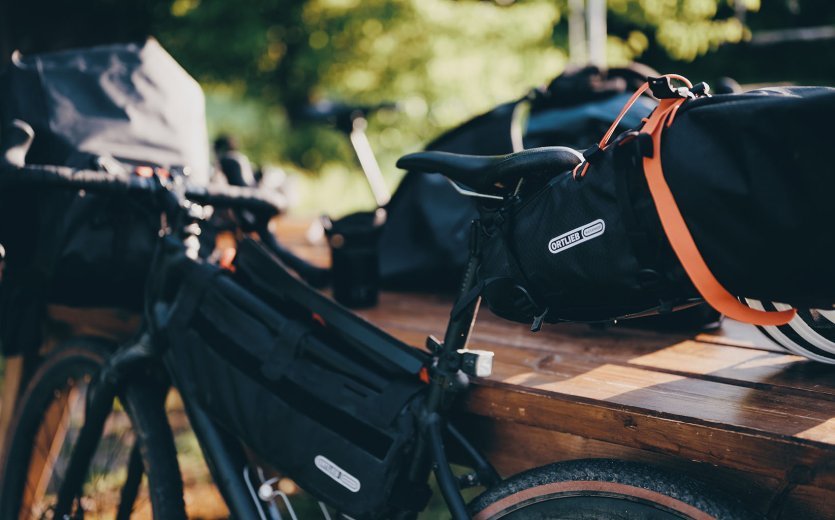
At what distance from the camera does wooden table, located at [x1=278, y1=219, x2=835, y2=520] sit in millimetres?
1102

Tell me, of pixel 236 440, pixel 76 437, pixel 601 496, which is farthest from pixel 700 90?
pixel 76 437

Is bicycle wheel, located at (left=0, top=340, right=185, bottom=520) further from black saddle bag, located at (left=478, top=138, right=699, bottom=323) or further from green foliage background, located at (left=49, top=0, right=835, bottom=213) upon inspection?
green foliage background, located at (left=49, top=0, right=835, bottom=213)

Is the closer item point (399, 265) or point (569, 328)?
point (569, 328)

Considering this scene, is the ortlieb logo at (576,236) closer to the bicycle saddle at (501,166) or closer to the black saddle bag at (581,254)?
the black saddle bag at (581,254)

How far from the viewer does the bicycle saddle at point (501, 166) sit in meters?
1.11

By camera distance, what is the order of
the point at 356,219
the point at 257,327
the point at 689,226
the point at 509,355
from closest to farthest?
the point at 689,226 → the point at 257,327 → the point at 509,355 → the point at 356,219

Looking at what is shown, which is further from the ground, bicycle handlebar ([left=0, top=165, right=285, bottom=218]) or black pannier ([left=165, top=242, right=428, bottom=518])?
bicycle handlebar ([left=0, top=165, right=285, bottom=218])

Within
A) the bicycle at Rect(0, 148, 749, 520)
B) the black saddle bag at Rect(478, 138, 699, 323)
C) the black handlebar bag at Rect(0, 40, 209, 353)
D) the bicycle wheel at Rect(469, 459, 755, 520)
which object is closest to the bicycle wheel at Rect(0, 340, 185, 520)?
the bicycle at Rect(0, 148, 749, 520)

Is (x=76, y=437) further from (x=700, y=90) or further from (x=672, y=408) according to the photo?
(x=700, y=90)

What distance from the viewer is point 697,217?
0.93 metres

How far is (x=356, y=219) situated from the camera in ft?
7.07

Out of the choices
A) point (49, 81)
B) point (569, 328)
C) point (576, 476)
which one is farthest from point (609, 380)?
point (49, 81)

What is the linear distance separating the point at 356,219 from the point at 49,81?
935 millimetres

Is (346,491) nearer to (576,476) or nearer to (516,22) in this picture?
(576,476)
